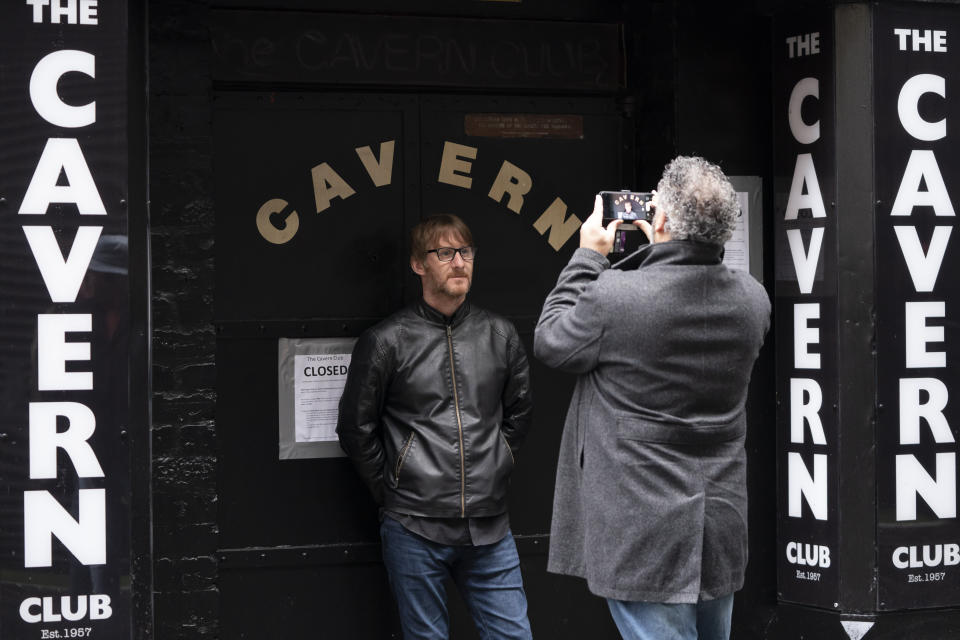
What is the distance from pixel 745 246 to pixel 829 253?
405 mm

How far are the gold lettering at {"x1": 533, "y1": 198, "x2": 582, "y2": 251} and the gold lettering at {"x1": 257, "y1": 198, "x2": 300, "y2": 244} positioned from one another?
98cm

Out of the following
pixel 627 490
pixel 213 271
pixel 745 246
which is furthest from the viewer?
pixel 745 246

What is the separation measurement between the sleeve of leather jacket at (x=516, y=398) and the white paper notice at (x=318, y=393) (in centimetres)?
68

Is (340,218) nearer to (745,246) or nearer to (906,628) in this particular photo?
(745,246)

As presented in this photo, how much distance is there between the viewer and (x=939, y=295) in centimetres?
509

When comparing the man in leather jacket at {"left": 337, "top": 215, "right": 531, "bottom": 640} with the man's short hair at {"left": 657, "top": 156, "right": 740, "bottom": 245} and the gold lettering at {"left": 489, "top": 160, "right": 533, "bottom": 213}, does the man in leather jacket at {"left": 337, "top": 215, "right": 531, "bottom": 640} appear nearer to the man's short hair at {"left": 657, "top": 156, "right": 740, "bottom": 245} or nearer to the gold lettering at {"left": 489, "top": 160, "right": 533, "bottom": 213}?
the gold lettering at {"left": 489, "top": 160, "right": 533, "bottom": 213}

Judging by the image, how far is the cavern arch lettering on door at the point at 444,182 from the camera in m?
5.14

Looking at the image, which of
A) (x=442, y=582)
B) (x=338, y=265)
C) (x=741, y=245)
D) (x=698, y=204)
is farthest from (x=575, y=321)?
(x=741, y=245)

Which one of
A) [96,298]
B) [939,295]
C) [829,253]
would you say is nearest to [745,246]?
[829,253]

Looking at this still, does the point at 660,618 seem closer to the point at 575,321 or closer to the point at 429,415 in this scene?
the point at 575,321

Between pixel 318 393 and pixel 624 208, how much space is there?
180 centimetres

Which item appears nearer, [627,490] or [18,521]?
[627,490]

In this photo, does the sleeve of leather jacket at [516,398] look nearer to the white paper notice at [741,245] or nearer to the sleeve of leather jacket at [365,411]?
the sleeve of leather jacket at [365,411]

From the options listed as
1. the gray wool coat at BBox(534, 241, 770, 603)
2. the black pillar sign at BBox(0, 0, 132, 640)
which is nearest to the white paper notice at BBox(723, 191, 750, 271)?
the gray wool coat at BBox(534, 241, 770, 603)
